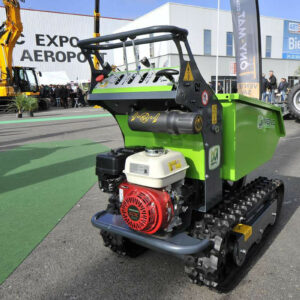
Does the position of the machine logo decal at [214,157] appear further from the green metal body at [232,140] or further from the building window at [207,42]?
the building window at [207,42]

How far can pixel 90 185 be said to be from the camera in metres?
4.89

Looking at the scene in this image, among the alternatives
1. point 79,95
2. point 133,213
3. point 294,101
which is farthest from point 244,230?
point 79,95

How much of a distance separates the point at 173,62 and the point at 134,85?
25193 mm

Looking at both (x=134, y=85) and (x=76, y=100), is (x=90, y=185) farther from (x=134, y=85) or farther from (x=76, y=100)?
(x=76, y=100)

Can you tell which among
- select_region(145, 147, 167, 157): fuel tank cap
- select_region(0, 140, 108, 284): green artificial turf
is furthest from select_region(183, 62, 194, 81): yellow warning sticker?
select_region(0, 140, 108, 284): green artificial turf

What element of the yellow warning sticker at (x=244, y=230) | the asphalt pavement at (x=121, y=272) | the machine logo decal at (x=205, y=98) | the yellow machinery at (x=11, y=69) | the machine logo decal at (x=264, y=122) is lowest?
the asphalt pavement at (x=121, y=272)

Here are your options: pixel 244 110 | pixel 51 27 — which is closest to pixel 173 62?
pixel 51 27

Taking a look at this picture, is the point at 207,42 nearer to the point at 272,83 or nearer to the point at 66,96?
the point at 66,96

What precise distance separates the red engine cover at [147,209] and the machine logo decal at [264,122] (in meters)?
1.38

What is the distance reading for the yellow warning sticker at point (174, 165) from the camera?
2.19 m

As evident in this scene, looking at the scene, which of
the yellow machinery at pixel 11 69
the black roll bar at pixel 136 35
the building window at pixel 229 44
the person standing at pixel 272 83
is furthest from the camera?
the building window at pixel 229 44

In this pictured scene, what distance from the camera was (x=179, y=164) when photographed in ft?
7.48

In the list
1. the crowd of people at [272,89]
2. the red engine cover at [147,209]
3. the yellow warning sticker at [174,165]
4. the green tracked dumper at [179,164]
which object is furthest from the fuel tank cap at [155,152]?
the crowd of people at [272,89]

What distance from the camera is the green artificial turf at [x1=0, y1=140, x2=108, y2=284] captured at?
318cm
